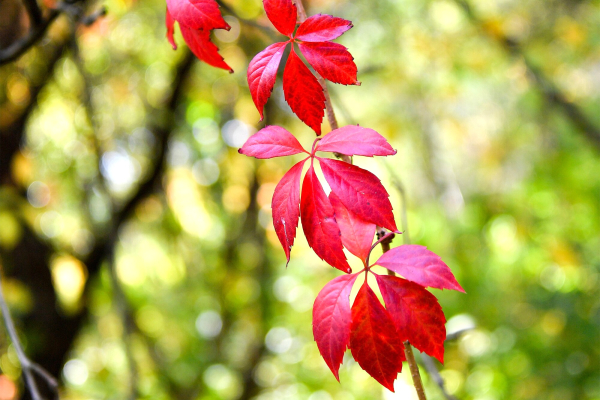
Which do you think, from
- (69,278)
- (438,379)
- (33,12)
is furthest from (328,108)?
(69,278)

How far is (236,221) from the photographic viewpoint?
3.01 m

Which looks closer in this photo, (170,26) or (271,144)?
(271,144)

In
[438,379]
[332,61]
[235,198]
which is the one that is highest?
[332,61]

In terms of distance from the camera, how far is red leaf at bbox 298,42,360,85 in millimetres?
374

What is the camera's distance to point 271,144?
1.27 ft

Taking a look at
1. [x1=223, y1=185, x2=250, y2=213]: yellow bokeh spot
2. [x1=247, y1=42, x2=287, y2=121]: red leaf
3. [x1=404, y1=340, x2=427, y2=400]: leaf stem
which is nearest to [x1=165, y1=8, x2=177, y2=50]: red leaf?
[x1=247, y1=42, x2=287, y2=121]: red leaf

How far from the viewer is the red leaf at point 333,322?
0.35 metres

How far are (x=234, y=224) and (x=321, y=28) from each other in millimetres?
2684

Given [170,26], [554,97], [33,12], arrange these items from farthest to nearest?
[554,97]
[33,12]
[170,26]

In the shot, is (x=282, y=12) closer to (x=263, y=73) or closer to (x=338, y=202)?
(x=263, y=73)

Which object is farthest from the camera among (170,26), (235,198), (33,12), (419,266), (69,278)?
(235,198)

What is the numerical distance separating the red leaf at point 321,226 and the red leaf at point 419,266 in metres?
0.03

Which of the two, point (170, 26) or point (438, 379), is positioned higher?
point (170, 26)

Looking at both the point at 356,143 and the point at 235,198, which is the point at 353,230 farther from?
the point at 235,198
